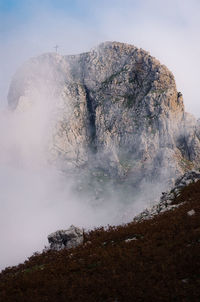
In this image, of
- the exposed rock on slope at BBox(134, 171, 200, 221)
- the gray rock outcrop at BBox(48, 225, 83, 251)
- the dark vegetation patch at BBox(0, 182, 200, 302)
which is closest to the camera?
the dark vegetation patch at BBox(0, 182, 200, 302)

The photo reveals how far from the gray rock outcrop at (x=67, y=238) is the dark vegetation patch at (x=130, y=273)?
348cm

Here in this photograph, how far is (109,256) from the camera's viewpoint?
548 inches

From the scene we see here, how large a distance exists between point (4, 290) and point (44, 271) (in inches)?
82.7

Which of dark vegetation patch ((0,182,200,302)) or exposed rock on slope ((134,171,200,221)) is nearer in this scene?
dark vegetation patch ((0,182,200,302))

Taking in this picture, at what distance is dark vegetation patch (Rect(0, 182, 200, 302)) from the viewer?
976 cm

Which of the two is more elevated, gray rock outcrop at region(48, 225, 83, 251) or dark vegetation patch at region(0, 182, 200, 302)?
gray rock outcrop at region(48, 225, 83, 251)

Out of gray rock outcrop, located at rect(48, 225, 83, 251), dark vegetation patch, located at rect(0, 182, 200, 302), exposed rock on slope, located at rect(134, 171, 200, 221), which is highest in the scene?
exposed rock on slope, located at rect(134, 171, 200, 221)

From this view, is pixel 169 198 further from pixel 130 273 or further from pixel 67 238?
pixel 130 273

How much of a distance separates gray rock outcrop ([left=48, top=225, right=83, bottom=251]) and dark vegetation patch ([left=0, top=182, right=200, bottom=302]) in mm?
3483

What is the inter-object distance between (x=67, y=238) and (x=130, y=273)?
38.8 ft

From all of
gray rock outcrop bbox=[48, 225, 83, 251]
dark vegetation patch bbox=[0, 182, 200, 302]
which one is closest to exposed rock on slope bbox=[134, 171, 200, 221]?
gray rock outcrop bbox=[48, 225, 83, 251]

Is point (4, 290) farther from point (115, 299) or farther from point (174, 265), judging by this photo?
point (174, 265)

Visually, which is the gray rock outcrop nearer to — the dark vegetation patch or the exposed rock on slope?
the dark vegetation patch

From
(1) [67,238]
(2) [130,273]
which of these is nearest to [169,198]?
(1) [67,238]
